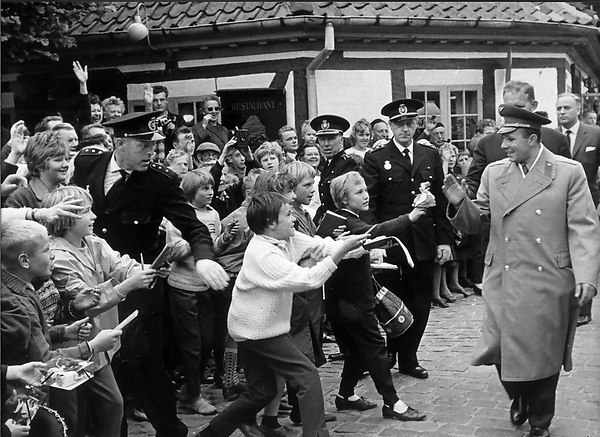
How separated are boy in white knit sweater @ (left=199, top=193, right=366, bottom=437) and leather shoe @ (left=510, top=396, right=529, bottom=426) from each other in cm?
138

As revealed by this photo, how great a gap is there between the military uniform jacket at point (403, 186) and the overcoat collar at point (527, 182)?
1.57 m

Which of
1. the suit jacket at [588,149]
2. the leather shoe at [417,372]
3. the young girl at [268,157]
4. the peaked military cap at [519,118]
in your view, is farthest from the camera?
the suit jacket at [588,149]

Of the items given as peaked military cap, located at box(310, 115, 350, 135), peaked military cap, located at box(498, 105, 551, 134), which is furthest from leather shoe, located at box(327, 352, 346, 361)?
peaked military cap, located at box(498, 105, 551, 134)

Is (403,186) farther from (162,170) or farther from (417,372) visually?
(162,170)

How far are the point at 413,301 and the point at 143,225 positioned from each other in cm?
248

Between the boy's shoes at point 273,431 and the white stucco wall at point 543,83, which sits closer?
the boy's shoes at point 273,431

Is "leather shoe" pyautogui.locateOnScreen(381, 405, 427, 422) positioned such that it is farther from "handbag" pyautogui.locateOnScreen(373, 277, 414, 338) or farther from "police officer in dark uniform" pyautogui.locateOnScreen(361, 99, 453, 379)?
"police officer in dark uniform" pyautogui.locateOnScreen(361, 99, 453, 379)

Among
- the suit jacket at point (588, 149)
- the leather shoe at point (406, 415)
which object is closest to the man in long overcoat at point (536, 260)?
→ the leather shoe at point (406, 415)

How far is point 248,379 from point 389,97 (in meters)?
9.64

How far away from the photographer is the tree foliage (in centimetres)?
887

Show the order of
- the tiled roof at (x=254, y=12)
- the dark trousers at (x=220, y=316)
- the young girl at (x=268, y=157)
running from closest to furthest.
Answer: the dark trousers at (x=220, y=316) < the young girl at (x=268, y=157) < the tiled roof at (x=254, y=12)

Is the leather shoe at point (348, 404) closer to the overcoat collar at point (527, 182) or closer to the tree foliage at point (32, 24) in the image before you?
the overcoat collar at point (527, 182)

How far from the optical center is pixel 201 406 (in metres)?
6.07

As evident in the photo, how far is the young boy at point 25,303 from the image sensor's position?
11.8ft
